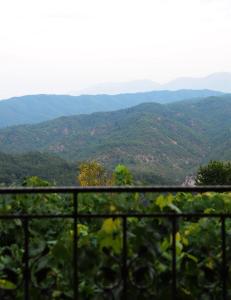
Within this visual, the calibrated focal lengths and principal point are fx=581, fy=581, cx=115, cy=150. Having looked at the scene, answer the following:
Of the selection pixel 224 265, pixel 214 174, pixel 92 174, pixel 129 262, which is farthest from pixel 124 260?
pixel 92 174

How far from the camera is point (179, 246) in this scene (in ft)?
8.60

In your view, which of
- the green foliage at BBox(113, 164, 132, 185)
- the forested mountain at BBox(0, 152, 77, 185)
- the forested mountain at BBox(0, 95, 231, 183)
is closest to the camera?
the green foliage at BBox(113, 164, 132, 185)

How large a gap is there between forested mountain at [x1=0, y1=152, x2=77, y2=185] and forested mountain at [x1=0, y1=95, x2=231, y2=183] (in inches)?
430

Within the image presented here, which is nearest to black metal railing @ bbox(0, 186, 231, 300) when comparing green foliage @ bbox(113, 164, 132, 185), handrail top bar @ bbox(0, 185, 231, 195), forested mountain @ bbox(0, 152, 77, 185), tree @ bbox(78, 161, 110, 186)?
handrail top bar @ bbox(0, 185, 231, 195)

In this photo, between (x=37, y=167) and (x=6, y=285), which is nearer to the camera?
(x=6, y=285)

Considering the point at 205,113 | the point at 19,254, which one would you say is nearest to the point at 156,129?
the point at 205,113

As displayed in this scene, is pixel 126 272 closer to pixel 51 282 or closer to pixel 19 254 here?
pixel 51 282

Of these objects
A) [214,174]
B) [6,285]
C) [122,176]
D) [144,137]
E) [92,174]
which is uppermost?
[122,176]

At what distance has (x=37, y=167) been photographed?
70.2 metres

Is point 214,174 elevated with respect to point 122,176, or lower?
lower

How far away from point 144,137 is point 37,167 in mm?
40142

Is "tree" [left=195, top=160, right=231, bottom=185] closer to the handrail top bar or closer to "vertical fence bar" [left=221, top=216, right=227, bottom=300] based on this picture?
"vertical fence bar" [left=221, top=216, right=227, bottom=300]

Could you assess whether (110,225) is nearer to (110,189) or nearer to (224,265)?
(110,189)

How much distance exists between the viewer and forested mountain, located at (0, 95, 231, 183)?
95.8m
